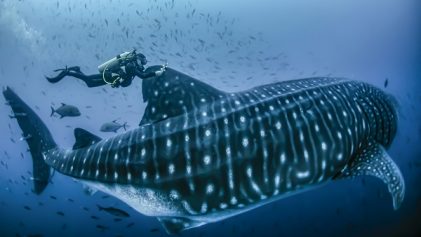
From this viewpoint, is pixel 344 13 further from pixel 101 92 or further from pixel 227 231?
pixel 101 92

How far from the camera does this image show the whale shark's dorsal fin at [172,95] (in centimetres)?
429

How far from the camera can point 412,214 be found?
249 inches

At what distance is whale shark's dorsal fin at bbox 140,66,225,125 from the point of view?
4285 millimetres

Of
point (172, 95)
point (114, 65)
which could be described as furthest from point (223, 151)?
point (114, 65)

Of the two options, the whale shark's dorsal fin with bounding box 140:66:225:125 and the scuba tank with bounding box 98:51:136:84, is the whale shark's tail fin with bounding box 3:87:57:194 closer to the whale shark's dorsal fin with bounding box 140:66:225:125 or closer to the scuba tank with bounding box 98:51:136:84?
the scuba tank with bounding box 98:51:136:84

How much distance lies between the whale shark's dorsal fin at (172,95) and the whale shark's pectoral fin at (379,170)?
202cm

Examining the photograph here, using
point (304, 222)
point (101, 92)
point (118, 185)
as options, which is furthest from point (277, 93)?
point (101, 92)

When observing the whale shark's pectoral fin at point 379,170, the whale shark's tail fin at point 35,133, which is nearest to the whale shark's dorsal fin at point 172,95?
the whale shark's tail fin at point 35,133

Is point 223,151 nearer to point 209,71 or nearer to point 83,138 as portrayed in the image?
point 83,138

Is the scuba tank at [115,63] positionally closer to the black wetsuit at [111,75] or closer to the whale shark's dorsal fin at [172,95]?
the black wetsuit at [111,75]

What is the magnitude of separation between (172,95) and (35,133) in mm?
2446

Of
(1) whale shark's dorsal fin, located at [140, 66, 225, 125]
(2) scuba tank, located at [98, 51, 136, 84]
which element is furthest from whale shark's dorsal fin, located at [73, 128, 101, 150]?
(2) scuba tank, located at [98, 51, 136, 84]

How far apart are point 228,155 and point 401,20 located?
5.14 meters

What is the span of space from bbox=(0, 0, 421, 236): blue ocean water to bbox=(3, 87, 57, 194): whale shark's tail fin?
205 cm
